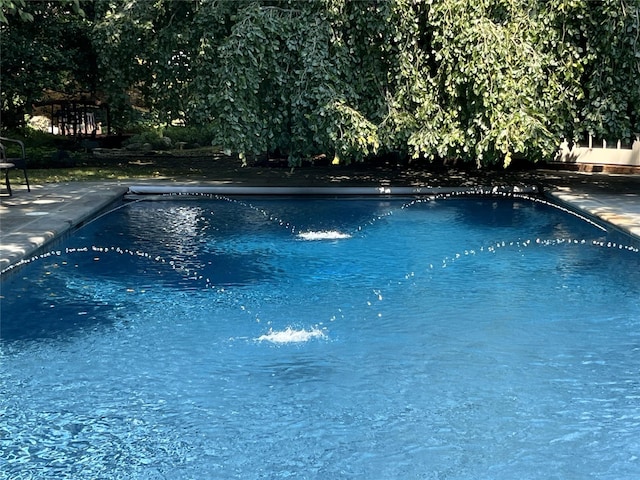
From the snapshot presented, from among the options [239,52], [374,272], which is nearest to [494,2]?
[239,52]

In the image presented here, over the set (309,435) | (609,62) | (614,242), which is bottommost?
(309,435)

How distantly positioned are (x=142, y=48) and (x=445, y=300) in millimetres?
8874

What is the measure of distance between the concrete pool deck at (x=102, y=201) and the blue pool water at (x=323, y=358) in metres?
0.29

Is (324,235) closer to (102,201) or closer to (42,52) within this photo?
(102,201)

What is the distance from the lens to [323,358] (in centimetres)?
553

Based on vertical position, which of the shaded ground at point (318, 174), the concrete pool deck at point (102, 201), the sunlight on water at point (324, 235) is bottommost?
the sunlight on water at point (324, 235)

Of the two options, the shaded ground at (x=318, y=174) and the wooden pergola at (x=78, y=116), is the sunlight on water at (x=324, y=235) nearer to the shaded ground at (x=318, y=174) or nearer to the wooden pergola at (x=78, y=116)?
the shaded ground at (x=318, y=174)

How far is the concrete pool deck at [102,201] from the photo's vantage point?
855 cm

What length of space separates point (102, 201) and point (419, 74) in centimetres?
500

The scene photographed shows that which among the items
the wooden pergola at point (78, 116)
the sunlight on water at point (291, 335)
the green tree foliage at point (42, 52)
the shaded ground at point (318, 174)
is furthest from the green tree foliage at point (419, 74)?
the wooden pergola at point (78, 116)

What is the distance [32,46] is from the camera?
48.4ft

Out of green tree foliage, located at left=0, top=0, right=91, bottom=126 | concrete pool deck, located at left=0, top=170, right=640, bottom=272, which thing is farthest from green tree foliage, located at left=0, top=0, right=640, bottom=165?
green tree foliage, located at left=0, top=0, right=91, bottom=126

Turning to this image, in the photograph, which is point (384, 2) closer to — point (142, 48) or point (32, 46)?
point (142, 48)

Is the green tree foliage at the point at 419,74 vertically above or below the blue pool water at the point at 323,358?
above
